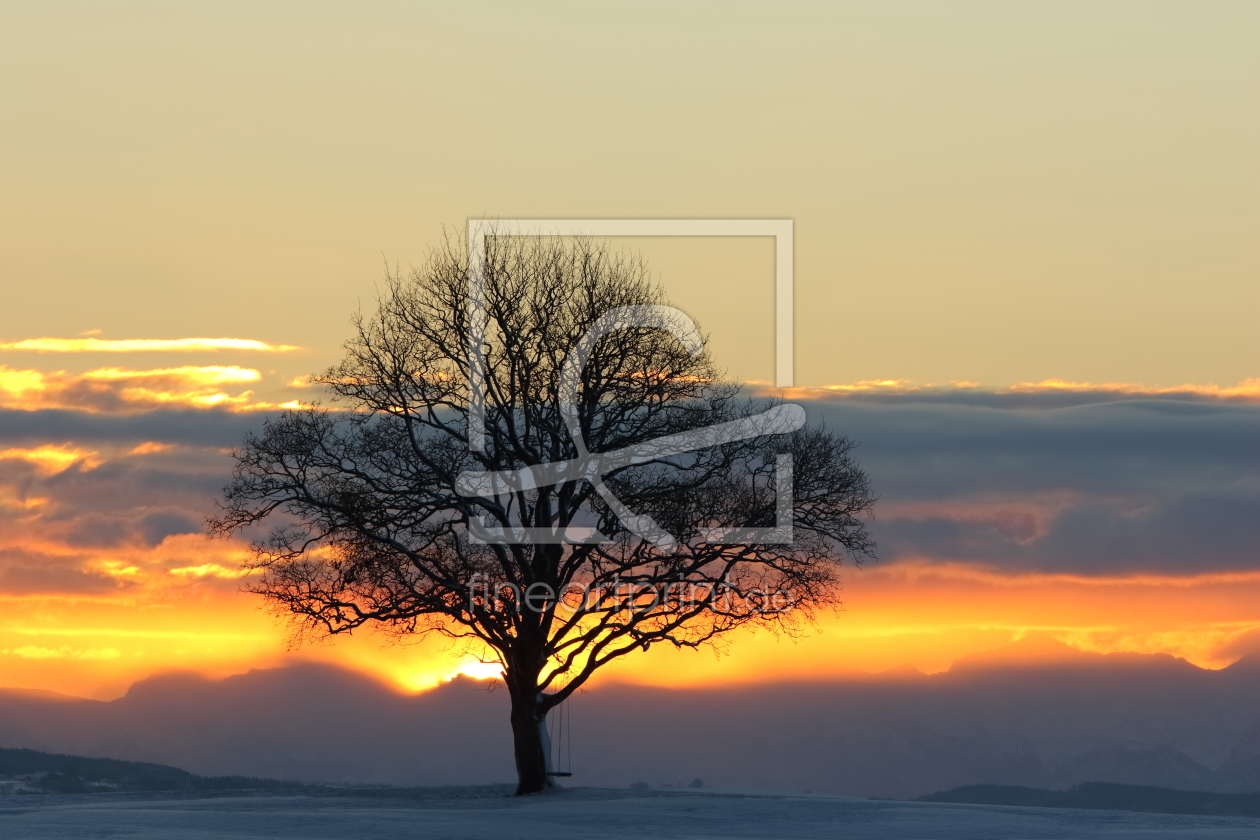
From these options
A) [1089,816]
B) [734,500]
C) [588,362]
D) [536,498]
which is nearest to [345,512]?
[536,498]

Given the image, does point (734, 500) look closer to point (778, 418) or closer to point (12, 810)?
point (778, 418)

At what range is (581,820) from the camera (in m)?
30.9

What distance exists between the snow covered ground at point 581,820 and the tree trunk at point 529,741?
3.23 feet

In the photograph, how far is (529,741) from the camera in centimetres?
3897

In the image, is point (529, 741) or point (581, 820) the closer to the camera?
point (581, 820)

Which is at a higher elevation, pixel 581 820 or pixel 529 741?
pixel 529 741

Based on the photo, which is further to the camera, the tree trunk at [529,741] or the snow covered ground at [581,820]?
the tree trunk at [529,741]

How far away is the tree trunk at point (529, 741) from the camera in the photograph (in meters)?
38.9

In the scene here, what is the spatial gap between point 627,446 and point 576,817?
411 inches

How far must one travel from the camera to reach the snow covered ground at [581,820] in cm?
2764

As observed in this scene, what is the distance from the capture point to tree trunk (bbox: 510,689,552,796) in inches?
1532

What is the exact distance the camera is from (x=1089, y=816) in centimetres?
3303

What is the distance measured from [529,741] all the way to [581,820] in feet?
27.1

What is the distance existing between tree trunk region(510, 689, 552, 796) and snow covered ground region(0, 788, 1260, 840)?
98cm
